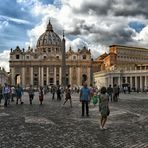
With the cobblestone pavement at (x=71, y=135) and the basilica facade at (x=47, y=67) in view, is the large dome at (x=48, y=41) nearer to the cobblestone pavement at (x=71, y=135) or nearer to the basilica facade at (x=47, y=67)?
the basilica facade at (x=47, y=67)

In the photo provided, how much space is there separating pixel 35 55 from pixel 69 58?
13455 mm

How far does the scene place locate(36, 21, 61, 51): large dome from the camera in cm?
14898

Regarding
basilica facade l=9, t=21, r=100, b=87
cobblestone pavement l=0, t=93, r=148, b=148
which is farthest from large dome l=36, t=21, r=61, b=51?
cobblestone pavement l=0, t=93, r=148, b=148

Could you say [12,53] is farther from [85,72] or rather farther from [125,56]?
[125,56]

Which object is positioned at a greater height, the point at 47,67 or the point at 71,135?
the point at 47,67

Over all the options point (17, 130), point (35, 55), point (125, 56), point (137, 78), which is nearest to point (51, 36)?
point (35, 55)

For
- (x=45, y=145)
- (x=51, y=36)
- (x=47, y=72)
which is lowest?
(x=45, y=145)

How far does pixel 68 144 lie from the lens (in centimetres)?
893

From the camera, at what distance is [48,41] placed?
492 feet

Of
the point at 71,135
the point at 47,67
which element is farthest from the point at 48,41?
the point at 71,135

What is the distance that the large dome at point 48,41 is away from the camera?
148975 millimetres

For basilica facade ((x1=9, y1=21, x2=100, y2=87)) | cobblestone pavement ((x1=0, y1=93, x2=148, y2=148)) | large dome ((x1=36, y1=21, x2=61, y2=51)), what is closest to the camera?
cobblestone pavement ((x1=0, y1=93, x2=148, y2=148))

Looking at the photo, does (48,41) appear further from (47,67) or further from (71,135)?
(71,135)

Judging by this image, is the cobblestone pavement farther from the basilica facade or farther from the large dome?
the large dome
